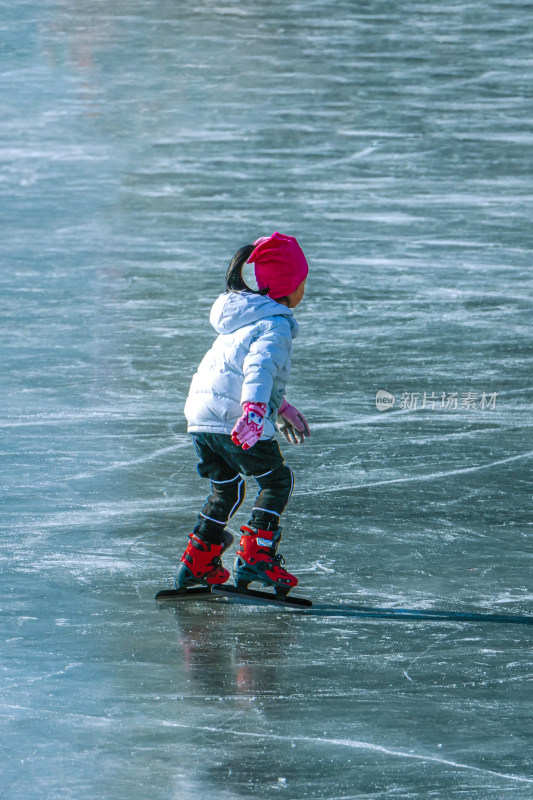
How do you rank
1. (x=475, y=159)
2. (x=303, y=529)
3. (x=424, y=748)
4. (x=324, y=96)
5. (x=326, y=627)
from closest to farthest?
(x=424, y=748) → (x=326, y=627) → (x=303, y=529) → (x=475, y=159) → (x=324, y=96)

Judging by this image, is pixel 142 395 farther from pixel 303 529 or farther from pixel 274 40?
pixel 274 40

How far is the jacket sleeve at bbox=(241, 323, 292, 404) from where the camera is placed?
4.46m

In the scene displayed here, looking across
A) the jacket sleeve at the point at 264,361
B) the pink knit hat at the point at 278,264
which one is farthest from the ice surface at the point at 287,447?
the pink knit hat at the point at 278,264

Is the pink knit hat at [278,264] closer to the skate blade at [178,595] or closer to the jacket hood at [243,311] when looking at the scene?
the jacket hood at [243,311]

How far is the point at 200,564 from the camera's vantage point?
4.81 m

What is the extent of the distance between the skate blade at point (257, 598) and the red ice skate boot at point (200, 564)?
5cm

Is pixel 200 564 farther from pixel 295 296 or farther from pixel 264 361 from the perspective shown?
pixel 295 296

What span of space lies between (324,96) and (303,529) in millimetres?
11588

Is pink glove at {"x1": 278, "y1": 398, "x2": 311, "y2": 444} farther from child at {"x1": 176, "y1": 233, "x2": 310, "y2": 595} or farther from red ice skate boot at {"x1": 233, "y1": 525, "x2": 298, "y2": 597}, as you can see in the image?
red ice skate boot at {"x1": 233, "y1": 525, "x2": 298, "y2": 597}

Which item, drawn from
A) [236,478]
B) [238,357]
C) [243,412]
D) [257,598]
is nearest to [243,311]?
[238,357]

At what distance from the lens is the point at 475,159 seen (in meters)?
13.8

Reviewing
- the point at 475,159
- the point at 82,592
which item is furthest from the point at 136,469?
the point at 475,159

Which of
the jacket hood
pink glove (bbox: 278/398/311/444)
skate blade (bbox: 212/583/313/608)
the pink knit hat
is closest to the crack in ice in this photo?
skate blade (bbox: 212/583/313/608)

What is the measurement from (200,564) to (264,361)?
82 cm
